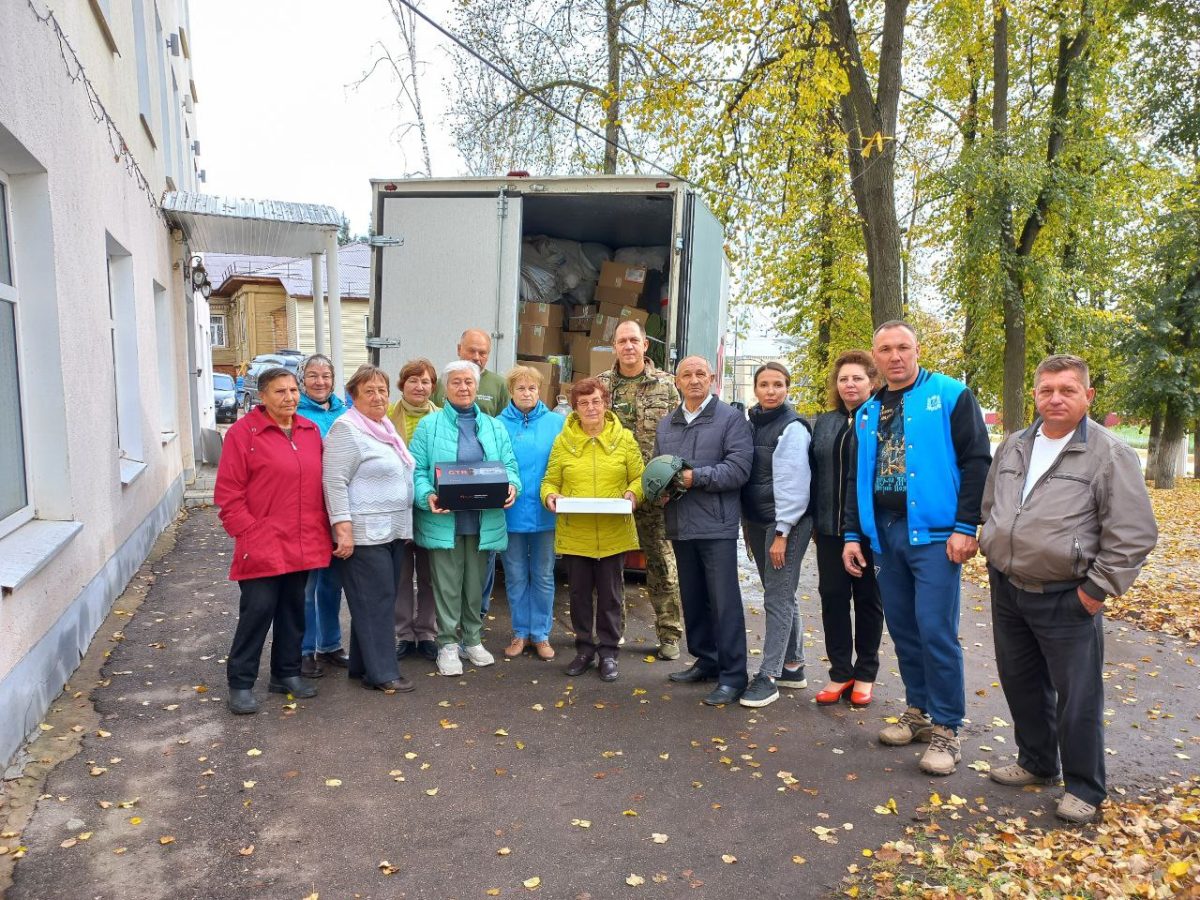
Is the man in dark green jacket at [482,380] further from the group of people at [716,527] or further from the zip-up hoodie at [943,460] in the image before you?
the zip-up hoodie at [943,460]

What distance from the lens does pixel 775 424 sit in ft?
16.3

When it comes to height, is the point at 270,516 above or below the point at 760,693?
above

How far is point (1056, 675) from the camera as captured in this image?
3.72 m

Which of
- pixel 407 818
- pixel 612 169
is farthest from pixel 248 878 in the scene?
pixel 612 169

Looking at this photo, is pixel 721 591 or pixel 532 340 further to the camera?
pixel 532 340

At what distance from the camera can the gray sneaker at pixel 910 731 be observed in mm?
4426

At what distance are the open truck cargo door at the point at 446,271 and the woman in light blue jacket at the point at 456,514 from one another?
2.24 metres

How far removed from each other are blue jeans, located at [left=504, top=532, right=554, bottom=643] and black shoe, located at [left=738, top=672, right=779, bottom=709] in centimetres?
138

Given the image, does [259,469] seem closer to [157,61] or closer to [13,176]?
[13,176]

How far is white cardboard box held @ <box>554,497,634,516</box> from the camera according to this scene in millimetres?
5062

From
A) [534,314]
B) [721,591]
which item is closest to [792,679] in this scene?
[721,591]

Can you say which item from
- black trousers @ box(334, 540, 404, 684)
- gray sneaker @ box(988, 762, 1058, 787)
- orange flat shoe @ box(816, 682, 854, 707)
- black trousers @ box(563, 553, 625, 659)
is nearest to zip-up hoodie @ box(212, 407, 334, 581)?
black trousers @ box(334, 540, 404, 684)

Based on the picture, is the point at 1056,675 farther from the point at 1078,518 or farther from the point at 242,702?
the point at 242,702

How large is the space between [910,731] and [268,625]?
132 inches
